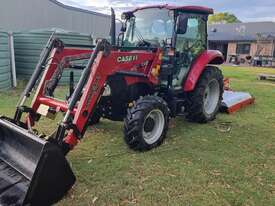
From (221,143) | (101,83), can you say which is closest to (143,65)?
(101,83)

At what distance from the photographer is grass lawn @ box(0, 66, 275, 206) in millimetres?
3227

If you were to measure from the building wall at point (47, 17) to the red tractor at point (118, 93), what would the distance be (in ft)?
25.7

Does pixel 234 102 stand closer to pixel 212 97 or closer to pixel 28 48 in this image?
pixel 212 97

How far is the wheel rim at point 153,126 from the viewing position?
4.41m

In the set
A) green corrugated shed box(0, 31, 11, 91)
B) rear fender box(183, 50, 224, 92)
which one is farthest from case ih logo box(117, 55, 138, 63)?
green corrugated shed box(0, 31, 11, 91)

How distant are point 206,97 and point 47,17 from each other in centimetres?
991

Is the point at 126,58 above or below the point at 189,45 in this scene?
below

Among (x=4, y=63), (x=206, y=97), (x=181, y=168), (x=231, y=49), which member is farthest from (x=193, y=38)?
(x=231, y=49)

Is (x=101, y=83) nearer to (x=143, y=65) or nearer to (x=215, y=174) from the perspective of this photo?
(x=143, y=65)

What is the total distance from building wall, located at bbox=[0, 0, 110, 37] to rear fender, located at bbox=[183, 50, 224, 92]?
851cm

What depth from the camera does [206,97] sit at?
6.29 metres

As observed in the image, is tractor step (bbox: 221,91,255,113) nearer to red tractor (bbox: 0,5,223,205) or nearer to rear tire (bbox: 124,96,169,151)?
red tractor (bbox: 0,5,223,205)

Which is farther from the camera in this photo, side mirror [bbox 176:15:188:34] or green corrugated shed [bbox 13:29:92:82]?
green corrugated shed [bbox 13:29:92:82]

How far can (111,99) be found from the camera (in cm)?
479
